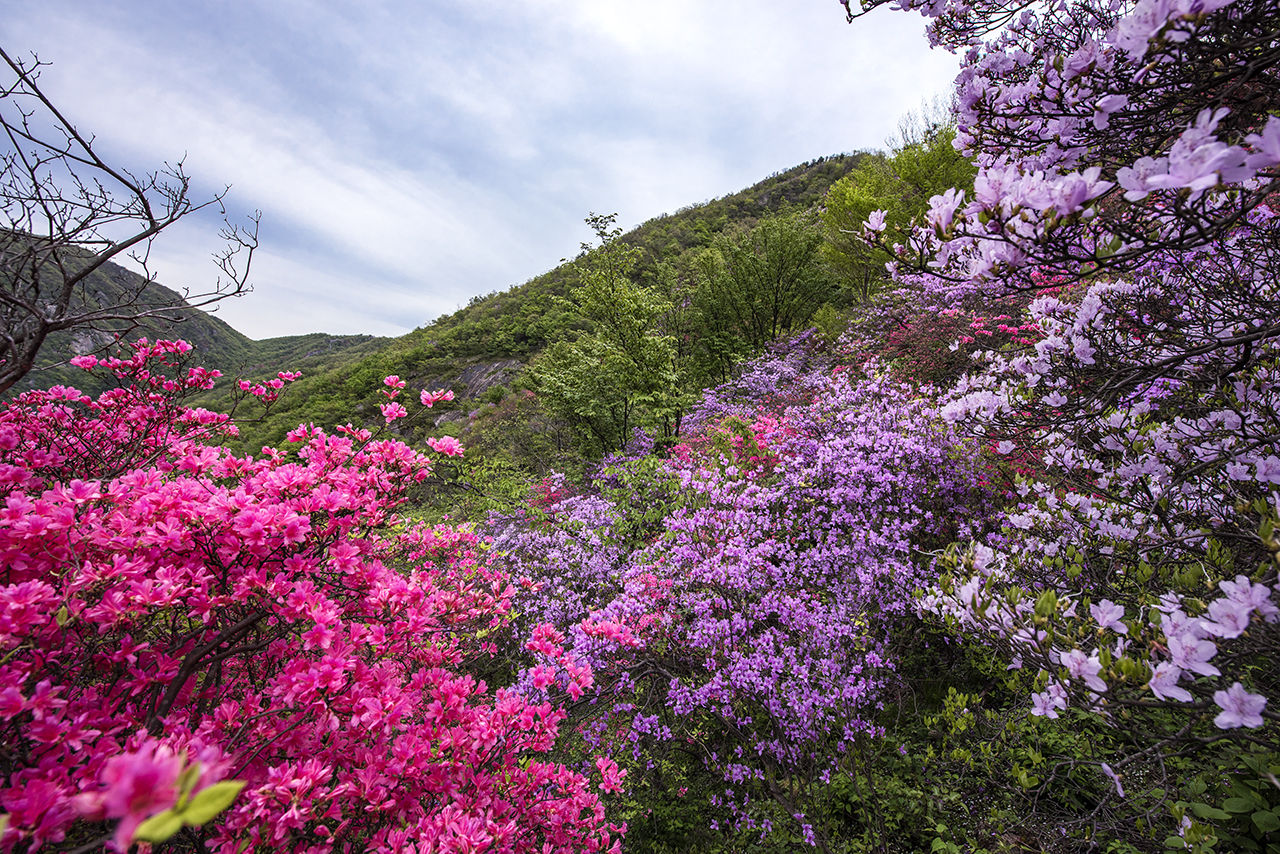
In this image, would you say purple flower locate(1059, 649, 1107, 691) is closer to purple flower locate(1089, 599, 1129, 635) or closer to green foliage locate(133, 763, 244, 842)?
purple flower locate(1089, 599, 1129, 635)

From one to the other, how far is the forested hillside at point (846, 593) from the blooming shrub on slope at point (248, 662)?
0.06ft

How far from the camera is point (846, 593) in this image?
399 centimetres

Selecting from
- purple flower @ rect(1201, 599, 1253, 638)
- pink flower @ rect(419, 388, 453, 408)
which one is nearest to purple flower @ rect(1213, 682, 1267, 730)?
purple flower @ rect(1201, 599, 1253, 638)

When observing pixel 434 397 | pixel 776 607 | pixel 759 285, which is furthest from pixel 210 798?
pixel 759 285

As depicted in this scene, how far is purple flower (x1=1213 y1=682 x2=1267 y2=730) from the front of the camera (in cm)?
115

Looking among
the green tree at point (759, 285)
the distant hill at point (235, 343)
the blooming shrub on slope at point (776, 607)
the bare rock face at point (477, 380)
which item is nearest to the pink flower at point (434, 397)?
the distant hill at point (235, 343)

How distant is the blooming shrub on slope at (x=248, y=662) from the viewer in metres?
1.58

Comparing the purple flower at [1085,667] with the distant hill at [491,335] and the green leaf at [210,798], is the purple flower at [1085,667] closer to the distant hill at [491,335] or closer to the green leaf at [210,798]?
the green leaf at [210,798]

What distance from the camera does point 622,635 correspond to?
3.15 m

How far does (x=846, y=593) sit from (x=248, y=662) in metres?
4.16

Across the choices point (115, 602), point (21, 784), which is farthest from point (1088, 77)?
point (21, 784)

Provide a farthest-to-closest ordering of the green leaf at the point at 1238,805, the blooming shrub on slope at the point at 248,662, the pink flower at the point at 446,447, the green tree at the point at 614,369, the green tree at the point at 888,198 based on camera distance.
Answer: the green tree at the point at 888,198 → the green tree at the point at 614,369 → the pink flower at the point at 446,447 → the green leaf at the point at 1238,805 → the blooming shrub on slope at the point at 248,662

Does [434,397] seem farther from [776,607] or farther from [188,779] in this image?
[776,607]

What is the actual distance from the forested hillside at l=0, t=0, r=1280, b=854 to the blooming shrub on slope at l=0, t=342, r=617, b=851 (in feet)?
0.06
